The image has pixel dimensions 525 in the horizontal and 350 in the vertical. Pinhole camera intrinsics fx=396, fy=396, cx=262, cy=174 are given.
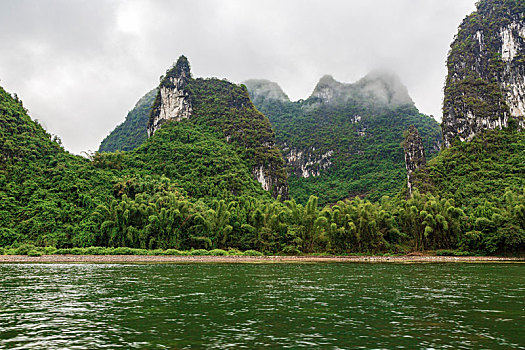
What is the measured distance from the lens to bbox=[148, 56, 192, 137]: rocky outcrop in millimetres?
84312

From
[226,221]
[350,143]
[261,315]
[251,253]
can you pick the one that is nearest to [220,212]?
[226,221]

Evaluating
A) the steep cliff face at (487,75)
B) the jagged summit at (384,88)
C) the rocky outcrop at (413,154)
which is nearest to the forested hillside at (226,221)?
the rocky outcrop at (413,154)

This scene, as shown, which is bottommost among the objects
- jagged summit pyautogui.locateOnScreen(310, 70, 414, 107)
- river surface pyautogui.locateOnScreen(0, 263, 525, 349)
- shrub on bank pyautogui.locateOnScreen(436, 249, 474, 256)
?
river surface pyautogui.locateOnScreen(0, 263, 525, 349)

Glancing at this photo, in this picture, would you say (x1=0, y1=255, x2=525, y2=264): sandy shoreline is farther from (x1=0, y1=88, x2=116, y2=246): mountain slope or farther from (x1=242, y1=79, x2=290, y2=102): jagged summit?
(x1=242, y1=79, x2=290, y2=102): jagged summit

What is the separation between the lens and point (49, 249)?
3903cm

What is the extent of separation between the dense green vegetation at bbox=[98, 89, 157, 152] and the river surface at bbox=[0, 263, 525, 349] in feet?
343

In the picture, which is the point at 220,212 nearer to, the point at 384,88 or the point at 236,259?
the point at 236,259

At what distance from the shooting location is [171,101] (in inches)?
3332

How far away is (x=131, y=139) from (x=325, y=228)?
93487 millimetres

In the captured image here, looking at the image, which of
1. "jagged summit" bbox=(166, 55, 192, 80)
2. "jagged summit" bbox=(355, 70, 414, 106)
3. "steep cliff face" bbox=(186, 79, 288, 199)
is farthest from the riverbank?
"jagged summit" bbox=(355, 70, 414, 106)

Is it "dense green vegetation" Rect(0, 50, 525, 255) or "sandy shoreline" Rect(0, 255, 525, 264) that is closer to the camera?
"sandy shoreline" Rect(0, 255, 525, 264)

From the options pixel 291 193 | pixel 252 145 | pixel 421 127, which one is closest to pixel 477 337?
pixel 252 145

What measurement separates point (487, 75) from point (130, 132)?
10190cm

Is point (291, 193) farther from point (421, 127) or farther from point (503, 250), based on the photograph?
point (503, 250)
